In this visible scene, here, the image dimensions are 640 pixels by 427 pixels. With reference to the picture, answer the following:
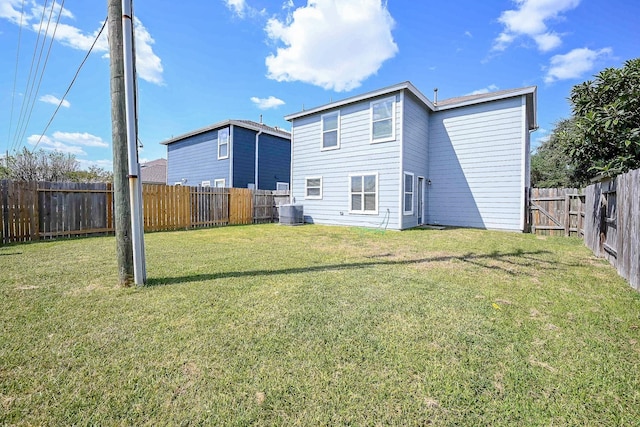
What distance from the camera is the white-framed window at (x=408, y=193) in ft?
32.9

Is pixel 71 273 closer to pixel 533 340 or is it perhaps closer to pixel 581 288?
pixel 533 340

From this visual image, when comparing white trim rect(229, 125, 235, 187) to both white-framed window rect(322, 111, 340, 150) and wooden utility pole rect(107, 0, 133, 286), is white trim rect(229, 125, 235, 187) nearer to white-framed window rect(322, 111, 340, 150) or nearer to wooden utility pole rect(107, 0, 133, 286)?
white-framed window rect(322, 111, 340, 150)

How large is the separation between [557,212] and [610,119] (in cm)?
498

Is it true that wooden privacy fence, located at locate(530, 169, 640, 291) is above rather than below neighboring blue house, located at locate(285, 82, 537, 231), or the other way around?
below

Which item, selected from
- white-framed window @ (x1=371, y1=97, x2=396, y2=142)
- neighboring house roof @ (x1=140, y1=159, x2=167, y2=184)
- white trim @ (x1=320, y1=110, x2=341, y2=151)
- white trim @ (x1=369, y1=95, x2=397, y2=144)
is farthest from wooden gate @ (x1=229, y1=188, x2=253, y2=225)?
neighboring house roof @ (x1=140, y1=159, x2=167, y2=184)

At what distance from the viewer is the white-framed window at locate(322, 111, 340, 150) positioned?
37.7 ft

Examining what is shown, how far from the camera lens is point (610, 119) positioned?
497 centimetres

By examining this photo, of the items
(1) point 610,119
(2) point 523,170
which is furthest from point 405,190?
(1) point 610,119

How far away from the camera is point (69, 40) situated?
258 inches

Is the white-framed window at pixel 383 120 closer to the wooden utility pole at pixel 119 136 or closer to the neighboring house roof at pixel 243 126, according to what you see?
the neighboring house roof at pixel 243 126

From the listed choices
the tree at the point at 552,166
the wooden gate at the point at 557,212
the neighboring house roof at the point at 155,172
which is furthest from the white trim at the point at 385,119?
the neighboring house roof at the point at 155,172

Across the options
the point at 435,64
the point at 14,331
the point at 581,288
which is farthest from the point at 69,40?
the point at 435,64

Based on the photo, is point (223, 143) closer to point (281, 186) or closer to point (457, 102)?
point (281, 186)

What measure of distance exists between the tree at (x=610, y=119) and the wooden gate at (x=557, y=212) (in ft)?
10.1
